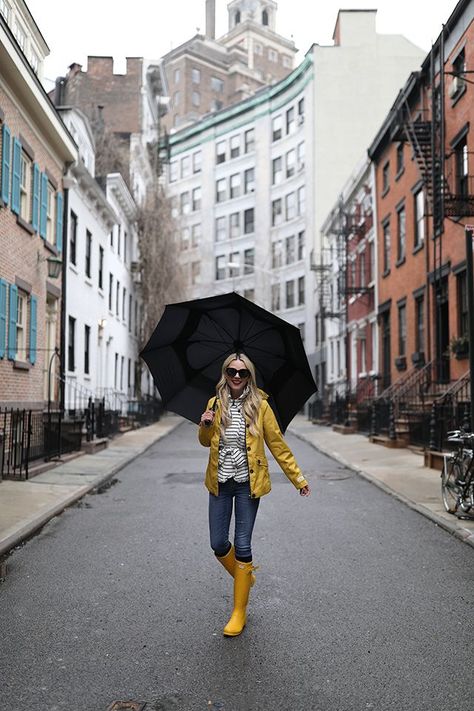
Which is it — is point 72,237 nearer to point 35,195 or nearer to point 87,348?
point 87,348

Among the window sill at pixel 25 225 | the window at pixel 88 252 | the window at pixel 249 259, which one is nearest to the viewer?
the window sill at pixel 25 225

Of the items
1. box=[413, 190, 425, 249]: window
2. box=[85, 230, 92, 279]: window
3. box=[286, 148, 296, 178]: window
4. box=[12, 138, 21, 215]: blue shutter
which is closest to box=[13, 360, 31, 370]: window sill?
box=[12, 138, 21, 215]: blue shutter

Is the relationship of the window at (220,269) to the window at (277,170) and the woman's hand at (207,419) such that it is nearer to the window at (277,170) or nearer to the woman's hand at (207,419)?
the window at (277,170)

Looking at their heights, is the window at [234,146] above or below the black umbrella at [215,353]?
above

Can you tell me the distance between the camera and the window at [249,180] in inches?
2319

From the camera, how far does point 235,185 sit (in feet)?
199

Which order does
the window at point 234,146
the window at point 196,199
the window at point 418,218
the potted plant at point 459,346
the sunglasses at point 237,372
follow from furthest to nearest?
the window at point 196,199 < the window at point 234,146 < the window at point 418,218 < the potted plant at point 459,346 < the sunglasses at point 237,372

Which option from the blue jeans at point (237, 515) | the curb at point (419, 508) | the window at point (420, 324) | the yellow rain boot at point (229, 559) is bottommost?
the curb at point (419, 508)

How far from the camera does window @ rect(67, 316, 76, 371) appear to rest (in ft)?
75.1

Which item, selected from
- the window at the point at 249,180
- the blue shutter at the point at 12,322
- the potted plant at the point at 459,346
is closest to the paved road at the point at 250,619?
the blue shutter at the point at 12,322

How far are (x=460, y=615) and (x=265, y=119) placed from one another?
2219 inches

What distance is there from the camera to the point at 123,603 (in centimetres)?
565

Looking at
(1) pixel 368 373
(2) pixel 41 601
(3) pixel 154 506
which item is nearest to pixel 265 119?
(1) pixel 368 373

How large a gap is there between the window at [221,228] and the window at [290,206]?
700 cm
